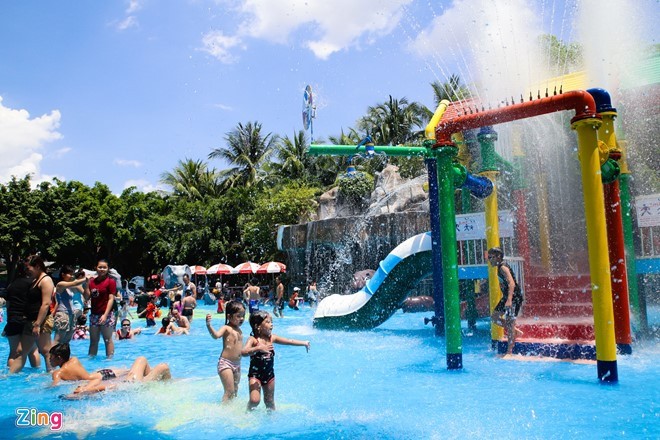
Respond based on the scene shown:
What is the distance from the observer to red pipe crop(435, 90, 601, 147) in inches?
252

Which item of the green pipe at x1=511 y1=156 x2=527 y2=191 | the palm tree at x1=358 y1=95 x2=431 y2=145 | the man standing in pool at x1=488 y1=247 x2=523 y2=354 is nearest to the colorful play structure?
the green pipe at x1=511 y1=156 x2=527 y2=191

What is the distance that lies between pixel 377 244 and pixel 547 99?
632 inches

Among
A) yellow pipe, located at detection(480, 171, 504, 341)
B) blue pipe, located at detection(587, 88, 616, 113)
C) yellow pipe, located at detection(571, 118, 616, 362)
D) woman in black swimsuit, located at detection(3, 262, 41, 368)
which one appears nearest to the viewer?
yellow pipe, located at detection(571, 118, 616, 362)

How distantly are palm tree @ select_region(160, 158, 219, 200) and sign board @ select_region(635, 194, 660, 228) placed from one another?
32.5 m

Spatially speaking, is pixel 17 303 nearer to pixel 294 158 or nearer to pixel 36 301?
pixel 36 301

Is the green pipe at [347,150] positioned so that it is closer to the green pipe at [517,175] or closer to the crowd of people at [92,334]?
the green pipe at [517,175]

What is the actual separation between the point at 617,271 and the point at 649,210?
1.82 metres

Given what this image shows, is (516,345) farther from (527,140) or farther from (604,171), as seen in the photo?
(527,140)

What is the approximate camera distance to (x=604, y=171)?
754cm

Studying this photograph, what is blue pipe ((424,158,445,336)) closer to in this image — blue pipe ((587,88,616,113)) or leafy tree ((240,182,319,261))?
blue pipe ((587,88,616,113))

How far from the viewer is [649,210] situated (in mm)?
8805

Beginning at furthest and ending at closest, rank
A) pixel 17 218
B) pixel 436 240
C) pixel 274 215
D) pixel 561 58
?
pixel 17 218, pixel 274 215, pixel 561 58, pixel 436 240

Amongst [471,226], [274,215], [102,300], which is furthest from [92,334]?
[274,215]

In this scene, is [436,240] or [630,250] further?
[436,240]
